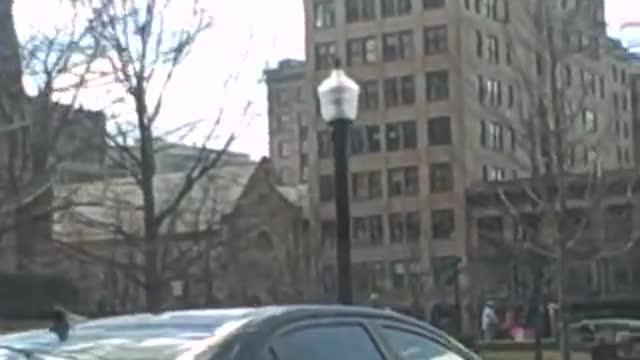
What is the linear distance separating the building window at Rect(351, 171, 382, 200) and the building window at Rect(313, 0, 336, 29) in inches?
420

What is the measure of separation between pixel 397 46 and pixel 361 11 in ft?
12.1

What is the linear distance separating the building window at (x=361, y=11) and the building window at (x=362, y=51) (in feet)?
4.77

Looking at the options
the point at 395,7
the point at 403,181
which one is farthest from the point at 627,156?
the point at 395,7

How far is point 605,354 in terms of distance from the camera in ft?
74.5

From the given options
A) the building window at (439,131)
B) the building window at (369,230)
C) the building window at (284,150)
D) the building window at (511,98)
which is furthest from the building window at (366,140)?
the building window at (284,150)

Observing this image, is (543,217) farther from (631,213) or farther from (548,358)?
(631,213)

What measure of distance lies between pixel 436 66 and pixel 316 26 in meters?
9.84

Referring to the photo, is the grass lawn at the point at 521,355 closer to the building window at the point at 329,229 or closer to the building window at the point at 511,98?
the building window at the point at 511,98

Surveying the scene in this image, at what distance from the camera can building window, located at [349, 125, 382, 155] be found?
97.8m

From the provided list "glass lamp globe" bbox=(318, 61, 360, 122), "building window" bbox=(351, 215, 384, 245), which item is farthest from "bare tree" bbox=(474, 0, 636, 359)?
"building window" bbox=(351, 215, 384, 245)

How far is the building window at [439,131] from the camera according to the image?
93.4m

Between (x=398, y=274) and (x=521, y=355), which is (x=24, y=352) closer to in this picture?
(x=521, y=355)

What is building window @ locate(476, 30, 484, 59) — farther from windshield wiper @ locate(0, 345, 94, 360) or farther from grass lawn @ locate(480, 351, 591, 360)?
windshield wiper @ locate(0, 345, 94, 360)

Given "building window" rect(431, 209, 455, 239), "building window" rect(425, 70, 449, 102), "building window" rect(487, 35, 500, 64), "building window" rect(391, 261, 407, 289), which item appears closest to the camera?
"building window" rect(391, 261, 407, 289)
